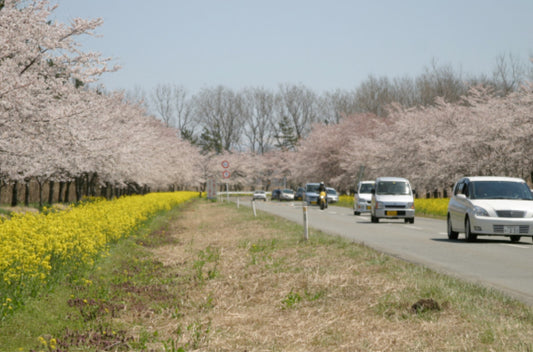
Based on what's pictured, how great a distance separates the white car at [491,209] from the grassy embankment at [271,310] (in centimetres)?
546

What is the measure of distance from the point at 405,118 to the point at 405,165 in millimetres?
5622

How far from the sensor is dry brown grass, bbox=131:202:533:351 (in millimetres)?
5992

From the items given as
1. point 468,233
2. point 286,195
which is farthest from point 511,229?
point 286,195

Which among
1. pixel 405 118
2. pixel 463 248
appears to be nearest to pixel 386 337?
pixel 463 248

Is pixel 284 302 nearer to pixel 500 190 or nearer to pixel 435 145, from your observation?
pixel 500 190

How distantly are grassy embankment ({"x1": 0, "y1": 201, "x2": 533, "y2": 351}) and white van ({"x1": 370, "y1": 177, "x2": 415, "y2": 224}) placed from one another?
1431 centimetres

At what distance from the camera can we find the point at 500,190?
696 inches

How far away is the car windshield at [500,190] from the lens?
57.4 ft

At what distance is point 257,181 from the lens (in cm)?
12706

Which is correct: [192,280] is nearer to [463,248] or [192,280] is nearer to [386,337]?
[386,337]

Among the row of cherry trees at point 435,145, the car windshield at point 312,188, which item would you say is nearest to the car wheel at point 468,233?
the row of cherry trees at point 435,145

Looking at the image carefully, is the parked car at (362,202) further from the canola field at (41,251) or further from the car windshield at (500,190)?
the canola field at (41,251)

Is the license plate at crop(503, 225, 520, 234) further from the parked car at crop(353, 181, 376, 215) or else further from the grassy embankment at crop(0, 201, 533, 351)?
the parked car at crop(353, 181, 376, 215)

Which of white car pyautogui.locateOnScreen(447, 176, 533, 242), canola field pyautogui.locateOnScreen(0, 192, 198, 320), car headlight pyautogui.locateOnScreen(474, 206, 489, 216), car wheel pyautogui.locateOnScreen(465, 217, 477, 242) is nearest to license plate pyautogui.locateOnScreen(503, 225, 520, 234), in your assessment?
white car pyautogui.locateOnScreen(447, 176, 533, 242)
